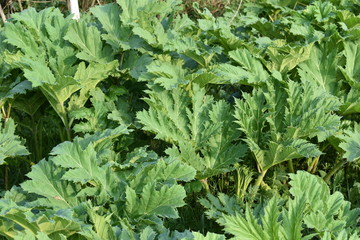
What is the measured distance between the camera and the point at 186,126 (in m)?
3.56

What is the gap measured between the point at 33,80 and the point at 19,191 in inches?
26.9

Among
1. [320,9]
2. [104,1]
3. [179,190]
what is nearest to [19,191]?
[179,190]

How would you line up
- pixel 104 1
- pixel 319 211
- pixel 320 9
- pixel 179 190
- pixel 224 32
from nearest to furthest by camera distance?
pixel 319 211 < pixel 179 190 < pixel 224 32 < pixel 320 9 < pixel 104 1

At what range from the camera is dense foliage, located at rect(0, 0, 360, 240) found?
2.79 m

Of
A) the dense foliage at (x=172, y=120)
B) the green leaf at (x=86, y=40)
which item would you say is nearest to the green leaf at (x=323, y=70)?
the dense foliage at (x=172, y=120)

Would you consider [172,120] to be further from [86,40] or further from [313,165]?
[313,165]

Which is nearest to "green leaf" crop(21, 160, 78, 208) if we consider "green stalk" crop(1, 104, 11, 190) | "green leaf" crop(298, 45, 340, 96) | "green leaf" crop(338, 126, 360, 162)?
"green stalk" crop(1, 104, 11, 190)

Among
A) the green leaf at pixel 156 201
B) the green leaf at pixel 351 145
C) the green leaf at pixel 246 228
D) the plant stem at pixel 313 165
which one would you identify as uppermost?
the green leaf at pixel 246 228

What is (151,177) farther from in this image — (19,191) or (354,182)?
(354,182)

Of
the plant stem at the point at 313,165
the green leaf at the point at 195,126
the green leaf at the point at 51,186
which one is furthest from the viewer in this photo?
the plant stem at the point at 313,165

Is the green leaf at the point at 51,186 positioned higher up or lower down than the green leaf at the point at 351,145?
higher up

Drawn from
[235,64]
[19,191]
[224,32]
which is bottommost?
[19,191]

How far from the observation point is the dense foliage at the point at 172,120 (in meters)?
2.79

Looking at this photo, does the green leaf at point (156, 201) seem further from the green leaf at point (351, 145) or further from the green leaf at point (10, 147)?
the green leaf at point (351, 145)
